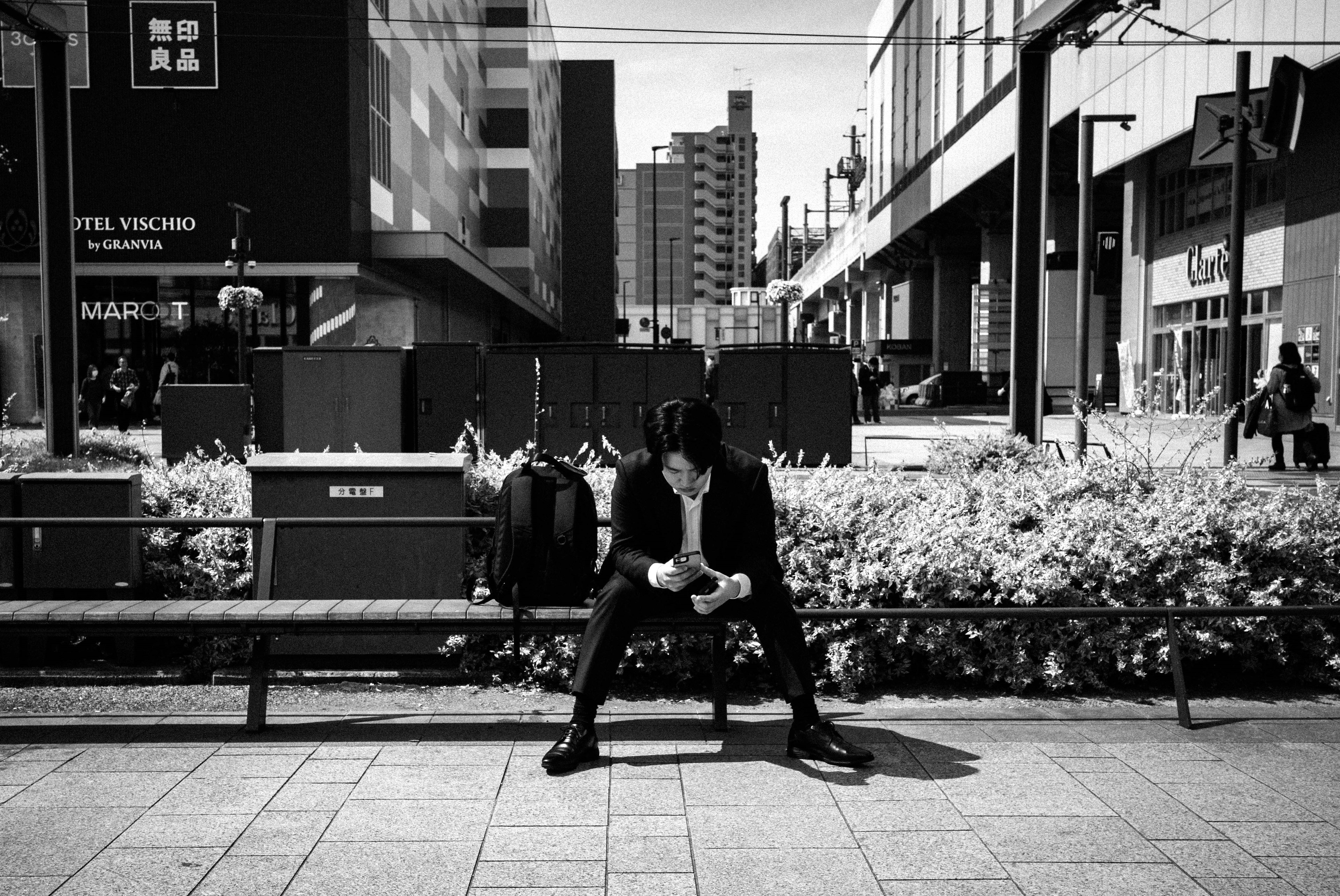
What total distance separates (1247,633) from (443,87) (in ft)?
136

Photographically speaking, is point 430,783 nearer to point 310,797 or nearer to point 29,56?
point 310,797

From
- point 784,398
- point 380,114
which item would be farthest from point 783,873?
point 380,114

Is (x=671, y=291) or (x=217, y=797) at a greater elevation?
(x=671, y=291)

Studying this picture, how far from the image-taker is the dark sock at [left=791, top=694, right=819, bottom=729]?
479 cm

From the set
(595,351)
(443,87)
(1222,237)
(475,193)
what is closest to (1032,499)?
(595,351)

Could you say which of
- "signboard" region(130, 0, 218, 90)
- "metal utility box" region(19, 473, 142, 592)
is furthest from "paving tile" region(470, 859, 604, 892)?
"signboard" region(130, 0, 218, 90)

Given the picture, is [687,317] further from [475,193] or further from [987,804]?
[987,804]

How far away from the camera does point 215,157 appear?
29.8m

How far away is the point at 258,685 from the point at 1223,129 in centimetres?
1699

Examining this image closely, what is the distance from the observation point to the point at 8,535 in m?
6.28

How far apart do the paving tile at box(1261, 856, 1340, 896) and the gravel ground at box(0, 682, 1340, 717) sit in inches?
69.0

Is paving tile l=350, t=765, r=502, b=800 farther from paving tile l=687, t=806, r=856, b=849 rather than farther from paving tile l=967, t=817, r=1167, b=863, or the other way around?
paving tile l=967, t=817, r=1167, b=863

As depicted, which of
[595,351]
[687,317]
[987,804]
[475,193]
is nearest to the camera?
[987,804]

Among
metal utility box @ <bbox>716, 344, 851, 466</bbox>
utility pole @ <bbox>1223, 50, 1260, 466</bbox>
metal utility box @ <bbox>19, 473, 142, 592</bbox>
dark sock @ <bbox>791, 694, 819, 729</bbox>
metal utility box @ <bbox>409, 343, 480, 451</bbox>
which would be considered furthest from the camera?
metal utility box @ <bbox>716, 344, 851, 466</bbox>
